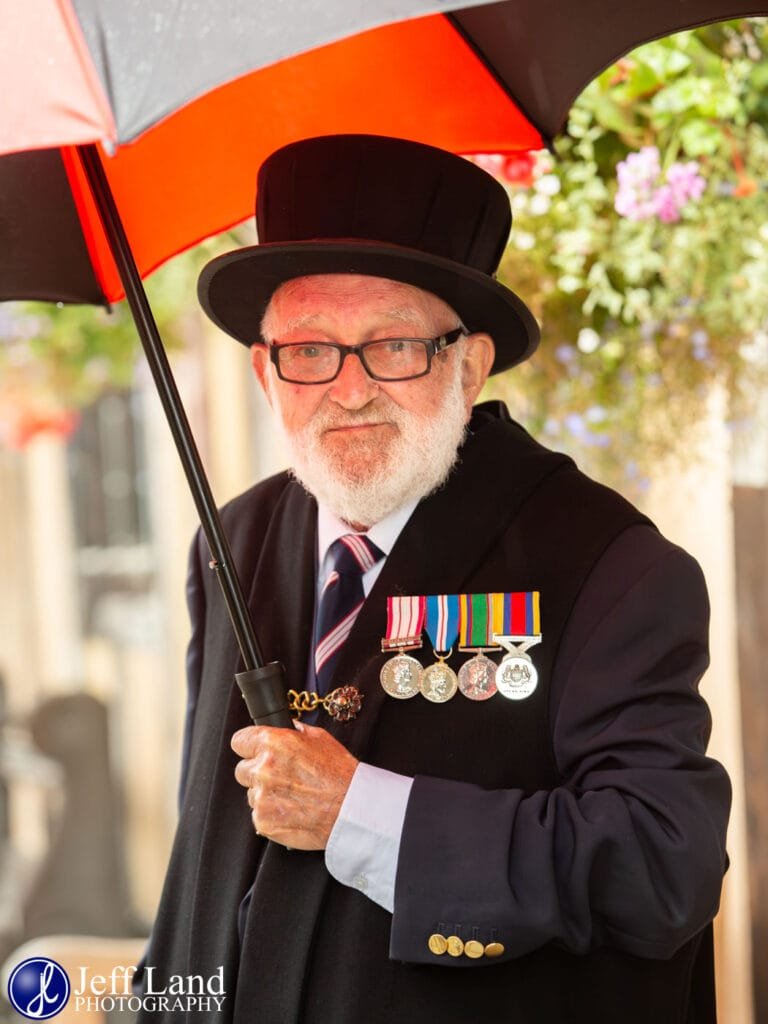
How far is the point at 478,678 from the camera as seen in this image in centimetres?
230

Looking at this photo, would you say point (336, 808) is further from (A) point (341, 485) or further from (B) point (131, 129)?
(B) point (131, 129)

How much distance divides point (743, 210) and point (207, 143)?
4.17 ft

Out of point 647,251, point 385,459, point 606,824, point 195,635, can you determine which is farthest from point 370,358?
point 647,251

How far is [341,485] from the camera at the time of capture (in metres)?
2.46

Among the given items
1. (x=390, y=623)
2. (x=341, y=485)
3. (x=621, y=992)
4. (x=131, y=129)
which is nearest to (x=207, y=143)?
(x=341, y=485)

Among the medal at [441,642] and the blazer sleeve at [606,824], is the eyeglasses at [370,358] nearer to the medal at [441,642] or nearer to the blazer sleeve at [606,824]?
the medal at [441,642]

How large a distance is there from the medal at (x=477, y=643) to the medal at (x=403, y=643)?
3.0 inches

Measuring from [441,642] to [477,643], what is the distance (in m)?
0.07

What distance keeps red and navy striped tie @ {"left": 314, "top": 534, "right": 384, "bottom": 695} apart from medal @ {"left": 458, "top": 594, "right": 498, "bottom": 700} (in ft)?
0.80

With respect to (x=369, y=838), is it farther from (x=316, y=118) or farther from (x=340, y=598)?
(x=316, y=118)

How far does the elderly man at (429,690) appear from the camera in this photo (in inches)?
82.5

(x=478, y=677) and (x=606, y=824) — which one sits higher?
(x=478, y=677)

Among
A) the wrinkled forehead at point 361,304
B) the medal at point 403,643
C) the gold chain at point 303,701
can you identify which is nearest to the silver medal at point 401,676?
the medal at point 403,643

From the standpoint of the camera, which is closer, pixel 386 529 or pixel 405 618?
pixel 405 618
